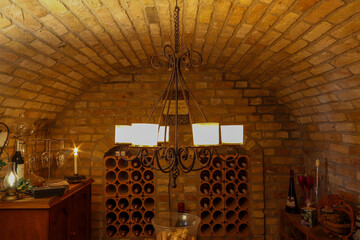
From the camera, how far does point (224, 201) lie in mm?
3373

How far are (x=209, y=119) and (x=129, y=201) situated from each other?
1420 mm

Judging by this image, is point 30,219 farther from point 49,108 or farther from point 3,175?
point 49,108

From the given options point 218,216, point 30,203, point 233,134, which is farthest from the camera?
point 218,216

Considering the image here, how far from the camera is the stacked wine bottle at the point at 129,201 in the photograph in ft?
10.9

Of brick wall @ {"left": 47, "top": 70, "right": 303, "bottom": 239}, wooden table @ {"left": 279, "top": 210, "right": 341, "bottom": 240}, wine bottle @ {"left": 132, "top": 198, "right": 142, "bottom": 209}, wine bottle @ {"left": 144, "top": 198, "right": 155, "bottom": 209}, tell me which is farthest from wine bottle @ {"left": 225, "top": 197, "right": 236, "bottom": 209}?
wine bottle @ {"left": 132, "top": 198, "right": 142, "bottom": 209}

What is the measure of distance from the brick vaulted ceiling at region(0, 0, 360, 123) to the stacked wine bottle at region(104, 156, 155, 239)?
3.71ft

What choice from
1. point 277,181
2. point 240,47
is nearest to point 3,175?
point 240,47

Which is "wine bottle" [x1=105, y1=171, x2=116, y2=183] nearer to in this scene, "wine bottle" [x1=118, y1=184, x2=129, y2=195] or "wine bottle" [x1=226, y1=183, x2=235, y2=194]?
"wine bottle" [x1=118, y1=184, x2=129, y2=195]

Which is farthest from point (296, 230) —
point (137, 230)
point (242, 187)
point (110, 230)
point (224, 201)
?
point (110, 230)

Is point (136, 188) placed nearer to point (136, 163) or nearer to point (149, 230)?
point (136, 163)

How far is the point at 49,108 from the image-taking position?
10.2ft

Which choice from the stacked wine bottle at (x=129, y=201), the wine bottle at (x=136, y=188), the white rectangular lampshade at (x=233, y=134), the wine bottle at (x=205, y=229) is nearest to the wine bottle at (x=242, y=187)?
the wine bottle at (x=205, y=229)

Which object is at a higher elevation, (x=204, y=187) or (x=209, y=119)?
(x=209, y=119)

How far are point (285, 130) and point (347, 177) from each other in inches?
40.6
